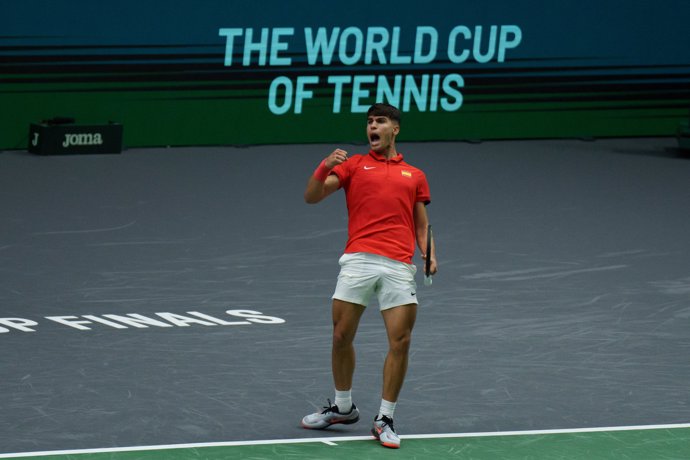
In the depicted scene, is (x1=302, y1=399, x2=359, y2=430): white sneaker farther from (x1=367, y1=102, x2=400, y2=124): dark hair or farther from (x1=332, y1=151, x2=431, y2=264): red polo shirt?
(x1=367, y1=102, x2=400, y2=124): dark hair

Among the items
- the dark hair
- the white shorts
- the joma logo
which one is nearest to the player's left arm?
the white shorts

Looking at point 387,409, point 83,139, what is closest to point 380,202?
point 387,409

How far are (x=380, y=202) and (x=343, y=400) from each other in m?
1.25

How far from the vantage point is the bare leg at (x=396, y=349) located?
8.60 m

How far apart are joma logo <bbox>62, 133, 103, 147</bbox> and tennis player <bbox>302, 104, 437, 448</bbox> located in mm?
14159

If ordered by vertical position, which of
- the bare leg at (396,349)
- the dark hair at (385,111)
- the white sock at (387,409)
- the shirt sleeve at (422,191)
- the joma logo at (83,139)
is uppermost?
the joma logo at (83,139)

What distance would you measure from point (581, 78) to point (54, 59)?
29.6 feet

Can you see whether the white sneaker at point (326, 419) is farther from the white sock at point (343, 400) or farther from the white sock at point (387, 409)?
the white sock at point (387, 409)

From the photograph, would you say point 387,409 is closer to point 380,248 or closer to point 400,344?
point 400,344

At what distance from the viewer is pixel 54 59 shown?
22.8 meters

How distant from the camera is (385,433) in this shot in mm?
8578

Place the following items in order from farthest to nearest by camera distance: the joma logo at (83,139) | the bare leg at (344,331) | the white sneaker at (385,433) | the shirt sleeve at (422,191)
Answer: the joma logo at (83,139) → the shirt sleeve at (422,191) → the bare leg at (344,331) → the white sneaker at (385,433)

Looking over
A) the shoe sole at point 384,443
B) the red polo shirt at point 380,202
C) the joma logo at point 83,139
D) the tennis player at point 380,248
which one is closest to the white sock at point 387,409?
the tennis player at point 380,248

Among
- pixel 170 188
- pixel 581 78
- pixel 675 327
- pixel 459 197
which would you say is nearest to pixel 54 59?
pixel 170 188
